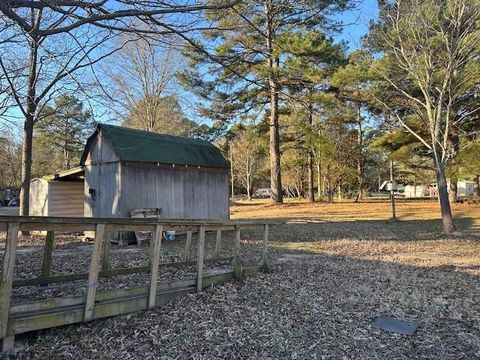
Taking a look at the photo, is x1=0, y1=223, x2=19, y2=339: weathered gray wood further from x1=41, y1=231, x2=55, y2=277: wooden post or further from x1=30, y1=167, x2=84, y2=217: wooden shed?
x1=30, y1=167, x2=84, y2=217: wooden shed

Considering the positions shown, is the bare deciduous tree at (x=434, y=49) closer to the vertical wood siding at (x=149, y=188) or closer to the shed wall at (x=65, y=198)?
the vertical wood siding at (x=149, y=188)

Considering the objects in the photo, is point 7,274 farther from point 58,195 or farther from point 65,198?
point 65,198

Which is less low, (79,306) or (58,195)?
(58,195)

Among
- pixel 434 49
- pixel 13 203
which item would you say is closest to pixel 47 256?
pixel 434 49

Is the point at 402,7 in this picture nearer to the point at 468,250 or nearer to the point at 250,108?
the point at 468,250

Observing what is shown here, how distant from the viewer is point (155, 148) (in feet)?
43.3

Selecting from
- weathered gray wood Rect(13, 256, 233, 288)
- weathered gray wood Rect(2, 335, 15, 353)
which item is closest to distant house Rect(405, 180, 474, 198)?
weathered gray wood Rect(13, 256, 233, 288)

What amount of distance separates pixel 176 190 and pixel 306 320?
29.7 ft

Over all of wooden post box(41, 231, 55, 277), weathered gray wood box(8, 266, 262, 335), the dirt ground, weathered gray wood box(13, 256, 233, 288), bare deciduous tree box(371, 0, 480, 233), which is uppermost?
bare deciduous tree box(371, 0, 480, 233)

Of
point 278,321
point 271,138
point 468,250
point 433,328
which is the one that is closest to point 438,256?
point 468,250

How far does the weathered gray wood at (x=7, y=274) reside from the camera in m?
4.03

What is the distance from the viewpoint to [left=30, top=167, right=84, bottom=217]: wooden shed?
49.9ft

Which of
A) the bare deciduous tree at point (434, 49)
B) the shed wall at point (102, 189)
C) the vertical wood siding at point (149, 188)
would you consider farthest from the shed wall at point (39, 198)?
the bare deciduous tree at point (434, 49)

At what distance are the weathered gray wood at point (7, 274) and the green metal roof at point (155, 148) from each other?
7575 mm
